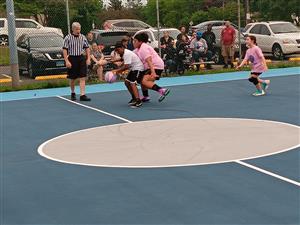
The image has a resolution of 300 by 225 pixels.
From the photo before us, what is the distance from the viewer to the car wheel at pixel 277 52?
26.2 m

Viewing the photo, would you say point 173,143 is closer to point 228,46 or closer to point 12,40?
point 12,40

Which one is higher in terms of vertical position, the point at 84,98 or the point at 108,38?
the point at 108,38

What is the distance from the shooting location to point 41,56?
21469 mm

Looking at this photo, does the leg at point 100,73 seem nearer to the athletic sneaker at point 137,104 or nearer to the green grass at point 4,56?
the athletic sneaker at point 137,104

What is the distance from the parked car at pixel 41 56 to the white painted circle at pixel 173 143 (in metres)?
10.7

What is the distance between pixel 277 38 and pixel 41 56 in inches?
411

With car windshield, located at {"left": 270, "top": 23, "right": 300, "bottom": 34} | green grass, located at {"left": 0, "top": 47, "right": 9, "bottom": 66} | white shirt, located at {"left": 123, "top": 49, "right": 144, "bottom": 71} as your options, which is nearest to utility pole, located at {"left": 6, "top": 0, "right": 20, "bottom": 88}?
white shirt, located at {"left": 123, "top": 49, "right": 144, "bottom": 71}

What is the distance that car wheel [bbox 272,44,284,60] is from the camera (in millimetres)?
26219

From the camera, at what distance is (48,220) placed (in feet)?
19.8

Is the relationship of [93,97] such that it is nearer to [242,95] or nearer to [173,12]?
[242,95]

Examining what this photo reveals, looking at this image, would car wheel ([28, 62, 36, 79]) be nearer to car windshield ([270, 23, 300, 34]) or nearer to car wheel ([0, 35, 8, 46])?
car windshield ([270, 23, 300, 34])

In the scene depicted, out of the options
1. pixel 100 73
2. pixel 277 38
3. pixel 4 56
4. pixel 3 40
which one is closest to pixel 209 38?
pixel 277 38

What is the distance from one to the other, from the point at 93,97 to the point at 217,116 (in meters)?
4.79

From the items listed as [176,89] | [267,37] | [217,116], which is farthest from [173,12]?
[217,116]
